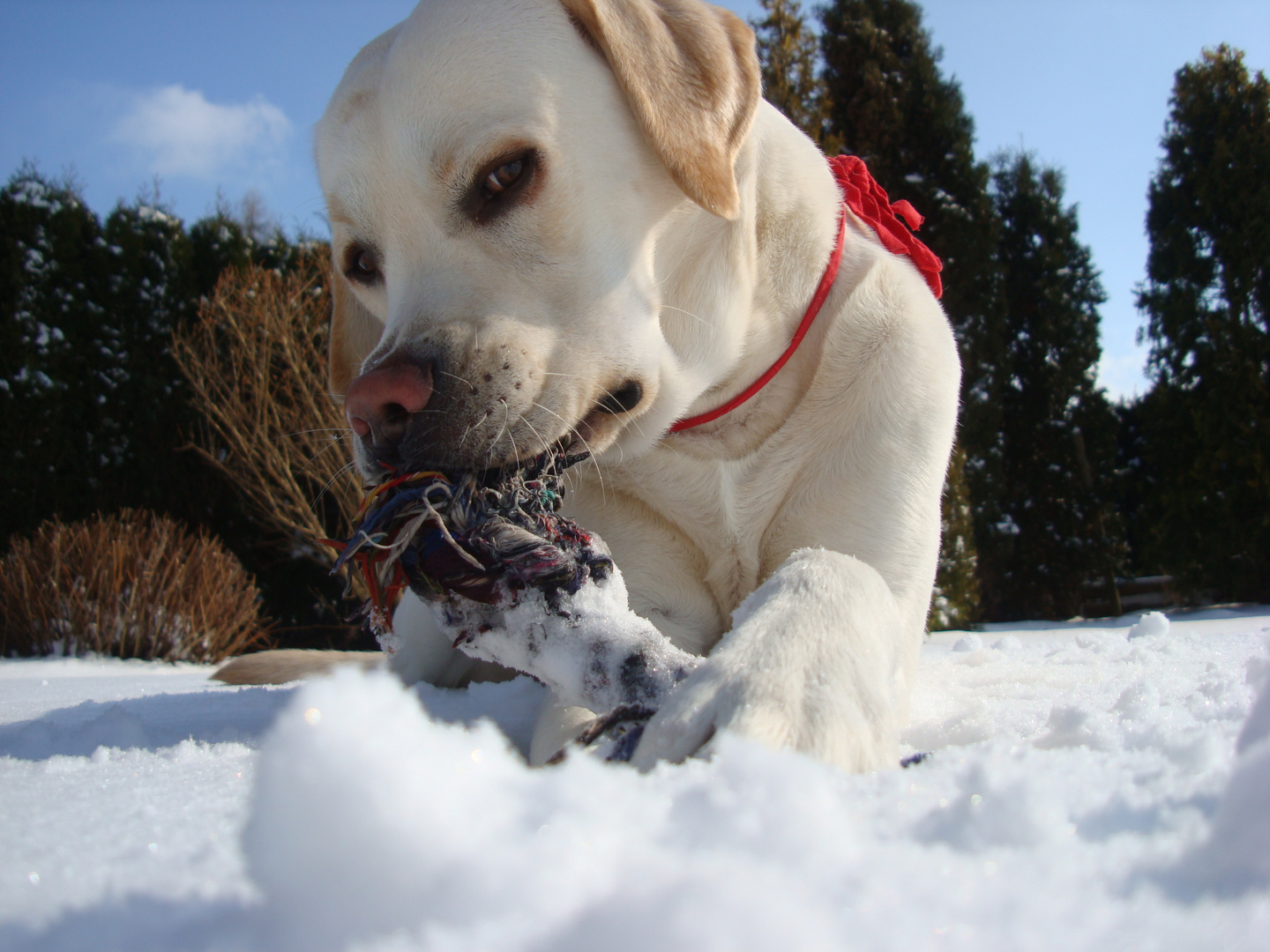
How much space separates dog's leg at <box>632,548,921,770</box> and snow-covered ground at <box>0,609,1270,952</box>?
0.33 feet

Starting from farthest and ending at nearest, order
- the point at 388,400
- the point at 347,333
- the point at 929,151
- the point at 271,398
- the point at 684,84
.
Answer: the point at 929,151 < the point at 271,398 < the point at 347,333 < the point at 684,84 < the point at 388,400

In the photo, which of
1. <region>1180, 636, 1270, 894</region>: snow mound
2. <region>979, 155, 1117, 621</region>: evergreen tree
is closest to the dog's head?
<region>1180, 636, 1270, 894</region>: snow mound

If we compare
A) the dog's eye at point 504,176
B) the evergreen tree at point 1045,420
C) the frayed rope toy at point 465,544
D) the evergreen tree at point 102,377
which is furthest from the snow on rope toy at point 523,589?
the evergreen tree at point 1045,420

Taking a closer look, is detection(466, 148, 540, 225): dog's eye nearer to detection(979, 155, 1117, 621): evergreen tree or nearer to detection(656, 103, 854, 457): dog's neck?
detection(656, 103, 854, 457): dog's neck

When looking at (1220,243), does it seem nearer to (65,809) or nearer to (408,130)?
(408,130)

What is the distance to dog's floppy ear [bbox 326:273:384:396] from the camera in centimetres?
258

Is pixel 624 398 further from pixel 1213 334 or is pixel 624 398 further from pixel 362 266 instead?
pixel 1213 334

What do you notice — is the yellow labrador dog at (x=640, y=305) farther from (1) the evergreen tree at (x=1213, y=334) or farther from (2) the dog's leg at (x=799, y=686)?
(1) the evergreen tree at (x=1213, y=334)

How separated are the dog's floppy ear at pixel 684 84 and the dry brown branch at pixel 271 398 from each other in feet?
20.3

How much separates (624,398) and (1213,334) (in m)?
11.2

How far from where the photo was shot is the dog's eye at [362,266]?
202 centimetres

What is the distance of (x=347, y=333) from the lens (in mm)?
2590

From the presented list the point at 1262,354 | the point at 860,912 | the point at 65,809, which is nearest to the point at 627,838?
the point at 860,912

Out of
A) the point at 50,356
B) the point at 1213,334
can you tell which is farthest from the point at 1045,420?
the point at 50,356
